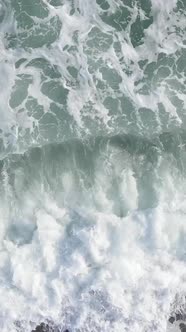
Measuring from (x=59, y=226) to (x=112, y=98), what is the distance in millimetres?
11968

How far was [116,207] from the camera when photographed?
33781mm

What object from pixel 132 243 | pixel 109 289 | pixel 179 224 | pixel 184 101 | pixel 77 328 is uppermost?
pixel 184 101

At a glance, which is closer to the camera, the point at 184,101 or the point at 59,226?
the point at 59,226

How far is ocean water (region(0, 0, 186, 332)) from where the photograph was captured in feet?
103

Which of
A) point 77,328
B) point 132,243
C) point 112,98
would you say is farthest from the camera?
point 112,98

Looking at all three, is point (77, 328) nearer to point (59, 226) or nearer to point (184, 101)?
point (59, 226)

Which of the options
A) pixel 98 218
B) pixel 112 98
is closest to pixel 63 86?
pixel 112 98

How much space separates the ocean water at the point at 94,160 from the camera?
103 ft

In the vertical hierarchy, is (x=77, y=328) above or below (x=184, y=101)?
below

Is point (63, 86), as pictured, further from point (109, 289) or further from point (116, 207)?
point (109, 289)

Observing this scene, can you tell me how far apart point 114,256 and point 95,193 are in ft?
17.8

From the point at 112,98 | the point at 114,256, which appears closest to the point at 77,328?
the point at 114,256

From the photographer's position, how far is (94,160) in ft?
114

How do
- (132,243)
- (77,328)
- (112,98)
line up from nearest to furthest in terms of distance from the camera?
1. (77,328)
2. (132,243)
3. (112,98)
